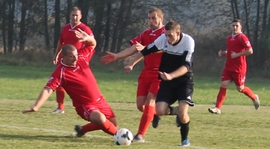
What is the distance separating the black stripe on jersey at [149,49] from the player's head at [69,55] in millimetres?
973

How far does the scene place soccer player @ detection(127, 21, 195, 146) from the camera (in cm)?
796

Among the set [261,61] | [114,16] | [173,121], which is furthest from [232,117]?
[114,16]

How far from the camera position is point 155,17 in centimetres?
884

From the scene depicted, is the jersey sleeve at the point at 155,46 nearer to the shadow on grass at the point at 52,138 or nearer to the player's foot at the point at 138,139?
the player's foot at the point at 138,139

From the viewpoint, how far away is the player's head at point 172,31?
7.75 metres

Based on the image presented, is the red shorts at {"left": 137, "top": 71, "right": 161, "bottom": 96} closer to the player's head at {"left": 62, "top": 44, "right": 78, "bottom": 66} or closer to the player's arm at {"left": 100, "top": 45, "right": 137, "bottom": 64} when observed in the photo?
the player's arm at {"left": 100, "top": 45, "right": 137, "bottom": 64}

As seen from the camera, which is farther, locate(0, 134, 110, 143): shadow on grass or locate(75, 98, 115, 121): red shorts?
locate(0, 134, 110, 143): shadow on grass

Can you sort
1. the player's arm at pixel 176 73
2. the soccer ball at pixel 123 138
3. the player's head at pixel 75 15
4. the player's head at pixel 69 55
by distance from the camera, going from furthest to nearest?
the player's head at pixel 75 15 → the player's head at pixel 69 55 → the soccer ball at pixel 123 138 → the player's arm at pixel 176 73

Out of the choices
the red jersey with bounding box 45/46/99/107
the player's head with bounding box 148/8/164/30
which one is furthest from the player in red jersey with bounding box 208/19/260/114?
the red jersey with bounding box 45/46/99/107

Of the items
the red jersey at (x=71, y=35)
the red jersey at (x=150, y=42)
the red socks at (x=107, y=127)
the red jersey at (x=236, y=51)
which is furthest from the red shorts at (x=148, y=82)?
the red jersey at (x=236, y=51)

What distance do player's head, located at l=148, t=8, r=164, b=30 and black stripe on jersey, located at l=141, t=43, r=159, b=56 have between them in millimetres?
640

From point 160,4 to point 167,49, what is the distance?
1172 inches

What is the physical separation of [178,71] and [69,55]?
145cm

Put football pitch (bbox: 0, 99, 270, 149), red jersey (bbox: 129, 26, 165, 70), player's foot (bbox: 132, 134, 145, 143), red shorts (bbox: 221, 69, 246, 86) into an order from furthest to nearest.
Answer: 1. red shorts (bbox: 221, 69, 246, 86)
2. red jersey (bbox: 129, 26, 165, 70)
3. player's foot (bbox: 132, 134, 145, 143)
4. football pitch (bbox: 0, 99, 270, 149)
